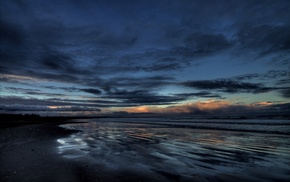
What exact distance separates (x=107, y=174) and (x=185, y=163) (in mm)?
3407

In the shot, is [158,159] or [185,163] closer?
[185,163]

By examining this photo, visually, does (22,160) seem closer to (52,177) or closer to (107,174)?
(52,177)

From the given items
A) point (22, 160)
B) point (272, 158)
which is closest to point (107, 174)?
point (22, 160)

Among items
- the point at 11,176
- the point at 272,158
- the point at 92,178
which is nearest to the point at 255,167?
the point at 272,158

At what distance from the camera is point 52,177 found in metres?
6.50

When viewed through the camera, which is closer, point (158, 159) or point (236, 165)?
point (236, 165)

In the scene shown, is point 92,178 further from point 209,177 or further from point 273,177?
point 273,177

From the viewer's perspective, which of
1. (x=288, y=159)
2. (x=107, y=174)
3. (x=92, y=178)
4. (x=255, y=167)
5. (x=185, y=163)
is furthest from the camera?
(x=288, y=159)

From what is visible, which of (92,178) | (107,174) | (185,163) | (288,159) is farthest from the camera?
(288,159)

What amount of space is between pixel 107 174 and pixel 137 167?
1.44 meters

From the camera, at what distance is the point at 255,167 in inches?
315

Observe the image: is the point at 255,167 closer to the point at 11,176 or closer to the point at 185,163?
the point at 185,163

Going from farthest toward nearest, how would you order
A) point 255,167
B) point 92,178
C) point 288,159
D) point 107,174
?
point 288,159 < point 255,167 < point 107,174 < point 92,178

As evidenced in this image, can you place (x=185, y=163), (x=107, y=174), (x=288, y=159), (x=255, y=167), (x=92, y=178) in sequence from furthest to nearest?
(x=288, y=159), (x=185, y=163), (x=255, y=167), (x=107, y=174), (x=92, y=178)
